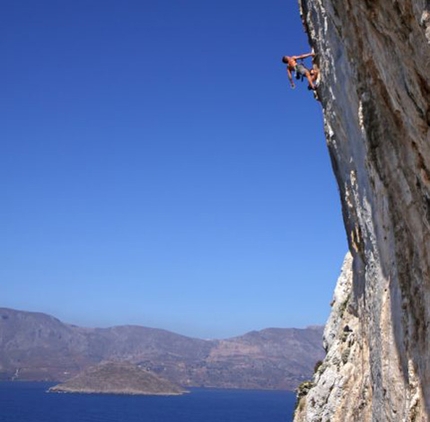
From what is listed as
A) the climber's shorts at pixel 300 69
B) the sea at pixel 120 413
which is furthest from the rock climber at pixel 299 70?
the sea at pixel 120 413

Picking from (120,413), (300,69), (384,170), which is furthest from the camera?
(120,413)

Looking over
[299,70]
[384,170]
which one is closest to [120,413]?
[299,70]

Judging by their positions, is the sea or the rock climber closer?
the rock climber

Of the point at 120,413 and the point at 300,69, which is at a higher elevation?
the point at 300,69

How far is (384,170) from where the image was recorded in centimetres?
1144

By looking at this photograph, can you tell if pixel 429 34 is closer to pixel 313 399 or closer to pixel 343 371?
pixel 343 371

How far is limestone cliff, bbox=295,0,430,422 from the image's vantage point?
28.7ft

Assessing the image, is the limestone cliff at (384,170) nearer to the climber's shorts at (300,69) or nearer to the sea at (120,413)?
the climber's shorts at (300,69)

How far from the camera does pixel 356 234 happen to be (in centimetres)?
1609

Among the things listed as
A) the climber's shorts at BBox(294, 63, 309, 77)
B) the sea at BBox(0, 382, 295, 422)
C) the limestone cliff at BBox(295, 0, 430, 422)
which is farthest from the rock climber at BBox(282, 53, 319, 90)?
the sea at BBox(0, 382, 295, 422)

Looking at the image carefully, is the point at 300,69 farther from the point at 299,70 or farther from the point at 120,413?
the point at 120,413

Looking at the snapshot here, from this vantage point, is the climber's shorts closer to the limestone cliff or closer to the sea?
the limestone cliff

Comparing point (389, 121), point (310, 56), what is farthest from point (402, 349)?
point (310, 56)

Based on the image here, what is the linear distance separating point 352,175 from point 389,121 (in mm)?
4108
